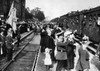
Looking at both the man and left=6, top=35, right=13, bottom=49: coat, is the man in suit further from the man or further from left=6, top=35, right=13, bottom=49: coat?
left=6, top=35, right=13, bottom=49: coat

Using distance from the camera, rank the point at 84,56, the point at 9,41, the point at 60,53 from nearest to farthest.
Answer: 1. the point at 84,56
2. the point at 60,53
3. the point at 9,41

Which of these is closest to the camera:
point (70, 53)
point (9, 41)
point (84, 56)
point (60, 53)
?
point (84, 56)

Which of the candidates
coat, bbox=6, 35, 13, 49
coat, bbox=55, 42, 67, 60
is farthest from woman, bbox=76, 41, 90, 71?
coat, bbox=6, 35, 13, 49

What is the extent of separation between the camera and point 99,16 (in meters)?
10.4

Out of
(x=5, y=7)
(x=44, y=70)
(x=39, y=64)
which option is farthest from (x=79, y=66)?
(x=5, y=7)

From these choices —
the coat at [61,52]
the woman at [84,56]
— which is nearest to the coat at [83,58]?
the woman at [84,56]

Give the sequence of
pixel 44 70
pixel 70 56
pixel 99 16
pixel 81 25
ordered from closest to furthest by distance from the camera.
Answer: pixel 70 56 → pixel 44 70 → pixel 99 16 → pixel 81 25

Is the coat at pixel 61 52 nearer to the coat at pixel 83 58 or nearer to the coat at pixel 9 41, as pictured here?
the coat at pixel 83 58

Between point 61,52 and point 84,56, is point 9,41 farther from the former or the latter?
point 84,56

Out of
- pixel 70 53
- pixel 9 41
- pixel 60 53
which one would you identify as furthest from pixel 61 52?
pixel 9 41

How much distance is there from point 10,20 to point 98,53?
23.3 ft

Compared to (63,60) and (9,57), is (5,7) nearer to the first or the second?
(9,57)

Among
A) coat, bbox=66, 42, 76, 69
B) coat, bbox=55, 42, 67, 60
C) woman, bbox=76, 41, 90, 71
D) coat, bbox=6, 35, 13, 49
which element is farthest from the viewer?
coat, bbox=6, 35, 13, 49

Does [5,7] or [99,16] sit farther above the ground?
[5,7]
